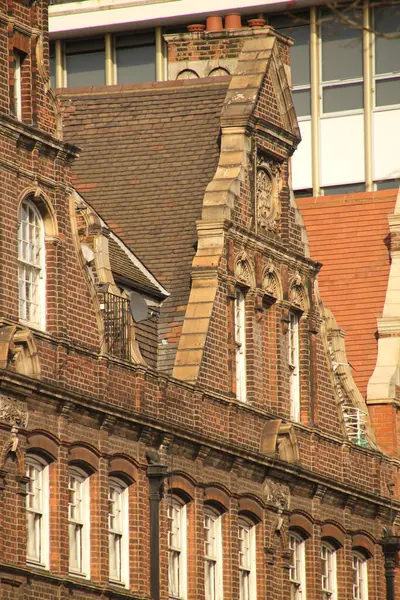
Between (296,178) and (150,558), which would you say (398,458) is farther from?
(296,178)

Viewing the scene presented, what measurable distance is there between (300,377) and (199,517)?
5.80 m

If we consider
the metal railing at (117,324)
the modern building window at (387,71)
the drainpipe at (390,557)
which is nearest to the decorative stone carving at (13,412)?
the metal railing at (117,324)

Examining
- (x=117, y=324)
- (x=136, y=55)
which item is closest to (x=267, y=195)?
(x=117, y=324)

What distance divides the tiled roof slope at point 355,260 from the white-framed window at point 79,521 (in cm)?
1508

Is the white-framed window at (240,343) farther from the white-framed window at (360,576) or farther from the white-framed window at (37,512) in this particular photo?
the white-framed window at (37,512)

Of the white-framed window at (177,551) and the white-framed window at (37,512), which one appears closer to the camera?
the white-framed window at (37,512)

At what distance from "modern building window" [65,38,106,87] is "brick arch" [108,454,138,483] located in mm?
36394

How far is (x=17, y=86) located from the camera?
39.5 metres

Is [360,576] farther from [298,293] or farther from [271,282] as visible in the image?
[271,282]

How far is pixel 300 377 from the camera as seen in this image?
4822 centimetres

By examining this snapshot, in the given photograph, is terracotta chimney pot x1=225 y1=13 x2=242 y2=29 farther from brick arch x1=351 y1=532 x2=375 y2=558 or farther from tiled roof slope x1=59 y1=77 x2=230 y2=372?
brick arch x1=351 y1=532 x2=375 y2=558

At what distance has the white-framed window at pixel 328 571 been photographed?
4856 cm

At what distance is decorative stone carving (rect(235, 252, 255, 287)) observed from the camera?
45.7 metres

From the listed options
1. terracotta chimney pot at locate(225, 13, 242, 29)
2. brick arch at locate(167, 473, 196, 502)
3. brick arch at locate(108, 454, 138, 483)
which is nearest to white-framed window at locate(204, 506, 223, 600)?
brick arch at locate(167, 473, 196, 502)
